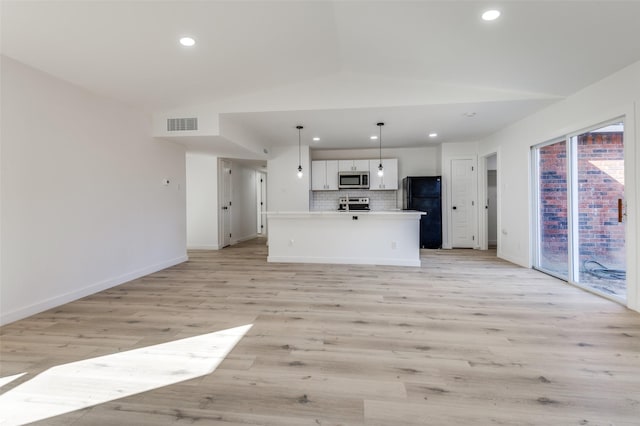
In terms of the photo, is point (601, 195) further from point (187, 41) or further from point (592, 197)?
point (187, 41)

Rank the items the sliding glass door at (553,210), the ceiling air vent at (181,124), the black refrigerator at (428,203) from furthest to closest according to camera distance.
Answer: the black refrigerator at (428,203) < the ceiling air vent at (181,124) < the sliding glass door at (553,210)

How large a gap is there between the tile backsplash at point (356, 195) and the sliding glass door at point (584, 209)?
10.3 ft

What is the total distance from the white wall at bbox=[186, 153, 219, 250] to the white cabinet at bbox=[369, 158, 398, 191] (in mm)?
3776

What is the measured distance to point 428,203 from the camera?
6.39 m

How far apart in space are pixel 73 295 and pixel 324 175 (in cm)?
512

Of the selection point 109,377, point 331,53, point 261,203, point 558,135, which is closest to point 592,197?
point 558,135

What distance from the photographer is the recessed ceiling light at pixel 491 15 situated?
2.31 meters

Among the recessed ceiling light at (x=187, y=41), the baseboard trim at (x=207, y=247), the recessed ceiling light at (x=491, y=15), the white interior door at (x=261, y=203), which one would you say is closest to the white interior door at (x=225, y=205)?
the baseboard trim at (x=207, y=247)

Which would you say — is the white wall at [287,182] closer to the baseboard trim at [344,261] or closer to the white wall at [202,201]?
the white wall at [202,201]

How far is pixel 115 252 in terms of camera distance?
12.4ft

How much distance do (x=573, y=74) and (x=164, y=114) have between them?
17.5 feet

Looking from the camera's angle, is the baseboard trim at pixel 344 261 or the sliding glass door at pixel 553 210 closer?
the sliding glass door at pixel 553 210

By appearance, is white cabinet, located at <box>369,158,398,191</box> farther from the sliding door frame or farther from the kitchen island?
the sliding door frame

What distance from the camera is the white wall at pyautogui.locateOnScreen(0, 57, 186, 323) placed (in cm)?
262
